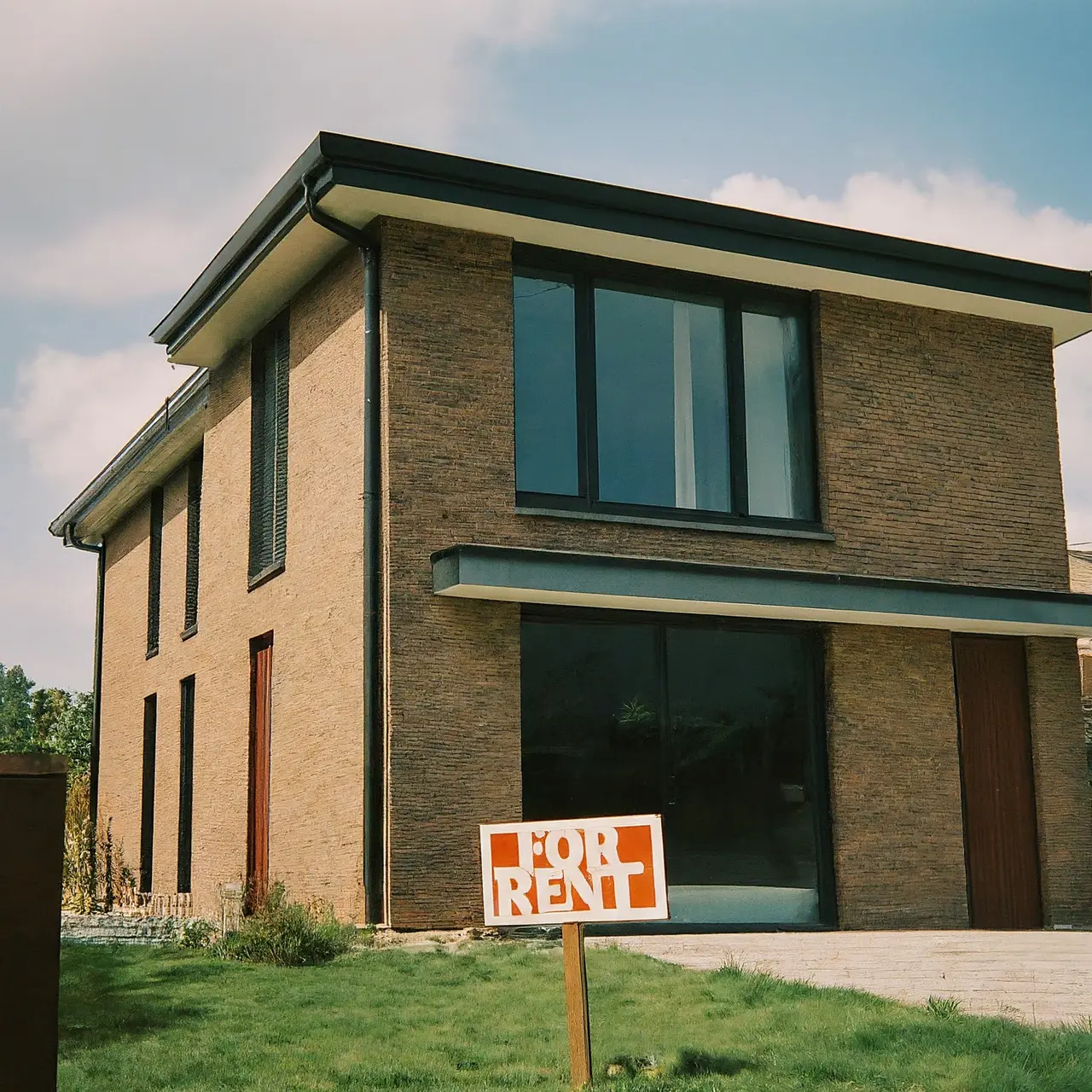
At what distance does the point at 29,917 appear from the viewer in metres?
3.11

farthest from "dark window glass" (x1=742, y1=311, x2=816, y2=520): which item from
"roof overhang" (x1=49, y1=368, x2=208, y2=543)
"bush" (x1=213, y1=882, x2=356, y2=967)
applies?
"roof overhang" (x1=49, y1=368, x2=208, y2=543)

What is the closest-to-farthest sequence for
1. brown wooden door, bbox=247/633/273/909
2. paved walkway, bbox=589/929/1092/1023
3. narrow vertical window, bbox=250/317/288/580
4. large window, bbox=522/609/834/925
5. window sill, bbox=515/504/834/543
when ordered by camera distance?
paved walkway, bbox=589/929/1092/1023 < large window, bbox=522/609/834/925 < window sill, bbox=515/504/834/543 < brown wooden door, bbox=247/633/273/909 < narrow vertical window, bbox=250/317/288/580

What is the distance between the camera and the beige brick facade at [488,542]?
13570 millimetres

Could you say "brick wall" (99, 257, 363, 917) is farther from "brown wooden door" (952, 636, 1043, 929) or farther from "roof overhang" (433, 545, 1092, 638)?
"brown wooden door" (952, 636, 1043, 929)

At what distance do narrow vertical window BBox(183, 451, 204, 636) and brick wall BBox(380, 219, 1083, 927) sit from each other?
8.25 metres

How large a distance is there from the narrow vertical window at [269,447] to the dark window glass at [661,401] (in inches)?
161

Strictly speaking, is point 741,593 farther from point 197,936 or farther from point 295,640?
point 197,936

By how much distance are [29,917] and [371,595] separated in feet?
34.7

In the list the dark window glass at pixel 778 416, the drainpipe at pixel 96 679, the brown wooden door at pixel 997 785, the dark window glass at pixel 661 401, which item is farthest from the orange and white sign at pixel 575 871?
the drainpipe at pixel 96 679

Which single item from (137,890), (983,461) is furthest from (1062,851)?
(137,890)

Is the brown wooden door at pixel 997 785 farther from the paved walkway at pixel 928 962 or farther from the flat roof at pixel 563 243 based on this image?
the flat roof at pixel 563 243

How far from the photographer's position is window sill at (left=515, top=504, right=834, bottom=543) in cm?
1432

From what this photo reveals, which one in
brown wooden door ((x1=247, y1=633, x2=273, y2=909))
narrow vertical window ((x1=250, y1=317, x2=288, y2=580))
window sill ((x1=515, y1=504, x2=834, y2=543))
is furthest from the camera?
narrow vertical window ((x1=250, y1=317, x2=288, y2=580))

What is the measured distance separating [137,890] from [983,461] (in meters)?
14.6
